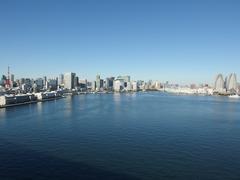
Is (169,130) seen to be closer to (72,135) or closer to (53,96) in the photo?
(72,135)

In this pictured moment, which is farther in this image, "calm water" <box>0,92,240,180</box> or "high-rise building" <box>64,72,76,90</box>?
"high-rise building" <box>64,72,76,90</box>

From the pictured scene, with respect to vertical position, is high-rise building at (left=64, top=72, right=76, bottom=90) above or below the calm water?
above

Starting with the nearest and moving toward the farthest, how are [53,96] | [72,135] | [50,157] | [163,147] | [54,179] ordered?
[54,179]
[50,157]
[163,147]
[72,135]
[53,96]

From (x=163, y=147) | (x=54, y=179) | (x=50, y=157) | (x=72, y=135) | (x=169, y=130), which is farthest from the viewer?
(x=169, y=130)

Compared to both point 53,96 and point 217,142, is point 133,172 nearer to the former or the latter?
point 217,142

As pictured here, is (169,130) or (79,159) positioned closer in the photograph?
(79,159)

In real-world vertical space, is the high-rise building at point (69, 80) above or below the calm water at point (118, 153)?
above

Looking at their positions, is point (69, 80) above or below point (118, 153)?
above

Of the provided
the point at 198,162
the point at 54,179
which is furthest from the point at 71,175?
the point at 198,162

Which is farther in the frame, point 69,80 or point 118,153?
point 69,80

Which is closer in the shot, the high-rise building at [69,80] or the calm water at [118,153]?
the calm water at [118,153]
